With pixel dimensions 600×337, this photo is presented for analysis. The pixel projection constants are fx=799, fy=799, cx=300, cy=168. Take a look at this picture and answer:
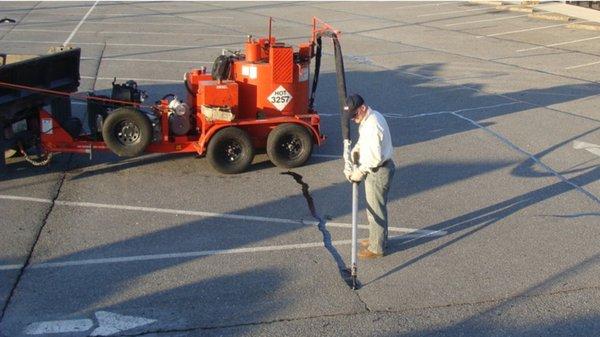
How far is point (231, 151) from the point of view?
10883 millimetres

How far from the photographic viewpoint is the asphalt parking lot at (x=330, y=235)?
6883 mm

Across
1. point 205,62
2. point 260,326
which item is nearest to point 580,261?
point 260,326

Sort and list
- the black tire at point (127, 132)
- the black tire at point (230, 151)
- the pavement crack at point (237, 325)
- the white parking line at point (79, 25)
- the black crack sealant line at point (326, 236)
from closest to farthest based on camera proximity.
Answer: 1. the pavement crack at point (237, 325)
2. the black crack sealant line at point (326, 236)
3. the black tire at point (127, 132)
4. the black tire at point (230, 151)
5. the white parking line at point (79, 25)

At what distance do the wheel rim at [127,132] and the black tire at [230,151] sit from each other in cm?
97

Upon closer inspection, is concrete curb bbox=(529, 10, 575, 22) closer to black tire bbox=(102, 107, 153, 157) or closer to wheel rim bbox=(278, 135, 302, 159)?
wheel rim bbox=(278, 135, 302, 159)

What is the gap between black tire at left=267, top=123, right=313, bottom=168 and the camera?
11.0 metres

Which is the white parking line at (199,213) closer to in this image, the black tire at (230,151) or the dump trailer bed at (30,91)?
the dump trailer bed at (30,91)

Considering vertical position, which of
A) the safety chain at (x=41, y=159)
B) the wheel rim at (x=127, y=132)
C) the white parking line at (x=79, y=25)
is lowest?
the white parking line at (x=79, y=25)

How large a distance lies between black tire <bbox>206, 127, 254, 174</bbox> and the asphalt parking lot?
0.23 m

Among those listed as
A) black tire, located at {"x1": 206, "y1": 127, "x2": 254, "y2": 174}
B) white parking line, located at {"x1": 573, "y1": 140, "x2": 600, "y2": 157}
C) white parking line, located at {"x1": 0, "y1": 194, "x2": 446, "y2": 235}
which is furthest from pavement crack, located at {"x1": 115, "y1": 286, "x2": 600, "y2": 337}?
white parking line, located at {"x1": 573, "y1": 140, "x2": 600, "y2": 157}

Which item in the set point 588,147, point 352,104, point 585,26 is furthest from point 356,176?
point 585,26

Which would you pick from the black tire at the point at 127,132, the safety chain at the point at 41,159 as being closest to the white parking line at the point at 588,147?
the black tire at the point at 127,132

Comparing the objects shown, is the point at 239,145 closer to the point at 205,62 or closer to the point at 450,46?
the point at 205,62

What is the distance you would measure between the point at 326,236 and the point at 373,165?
4.18 feet
